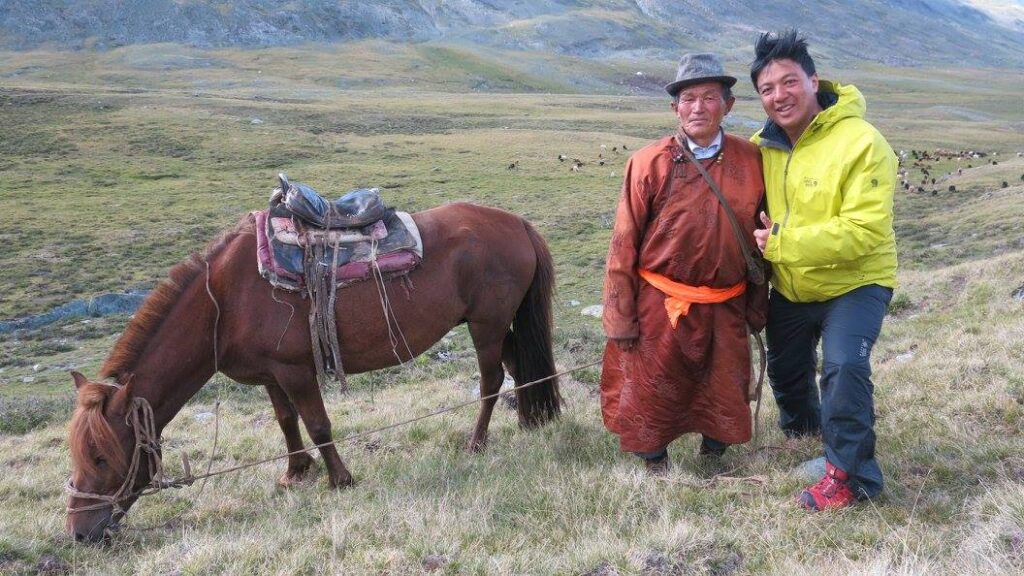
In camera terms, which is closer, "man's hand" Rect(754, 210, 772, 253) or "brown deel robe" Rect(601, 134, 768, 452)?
"man's hand" Rect(754, 210, 772, 253)

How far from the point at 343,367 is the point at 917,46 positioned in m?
195

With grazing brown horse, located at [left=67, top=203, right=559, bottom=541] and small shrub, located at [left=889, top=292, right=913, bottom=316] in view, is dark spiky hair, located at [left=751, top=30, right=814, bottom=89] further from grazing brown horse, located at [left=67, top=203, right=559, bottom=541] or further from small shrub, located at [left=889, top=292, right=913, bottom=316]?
small shrub, located at [left=889, top=292, right=913, bottom=316]

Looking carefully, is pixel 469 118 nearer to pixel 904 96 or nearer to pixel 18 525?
pixel 18 525

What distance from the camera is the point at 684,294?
12.4 feet

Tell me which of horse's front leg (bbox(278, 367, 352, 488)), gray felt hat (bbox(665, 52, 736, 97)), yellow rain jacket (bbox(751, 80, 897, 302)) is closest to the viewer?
yellow rain jacket (bbox(751, 80, 897, 302))

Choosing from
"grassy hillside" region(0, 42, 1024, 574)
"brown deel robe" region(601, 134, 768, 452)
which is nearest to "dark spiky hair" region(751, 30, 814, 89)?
"brown deel robe" region(601, 134, 768, 452)

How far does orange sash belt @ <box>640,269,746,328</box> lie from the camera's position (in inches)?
149

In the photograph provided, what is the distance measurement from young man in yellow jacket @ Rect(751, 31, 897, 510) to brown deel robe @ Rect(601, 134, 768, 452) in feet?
0.71

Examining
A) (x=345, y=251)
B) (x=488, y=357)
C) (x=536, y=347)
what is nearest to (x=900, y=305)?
(x=536, y=347)

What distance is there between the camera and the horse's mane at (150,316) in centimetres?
419

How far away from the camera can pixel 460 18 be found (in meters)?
137

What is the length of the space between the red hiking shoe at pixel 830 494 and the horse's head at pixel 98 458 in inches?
136

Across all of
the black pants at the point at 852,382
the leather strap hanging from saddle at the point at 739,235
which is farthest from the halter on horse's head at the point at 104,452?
the black pants at the point at 852,382

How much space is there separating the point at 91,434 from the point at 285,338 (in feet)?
3.79
